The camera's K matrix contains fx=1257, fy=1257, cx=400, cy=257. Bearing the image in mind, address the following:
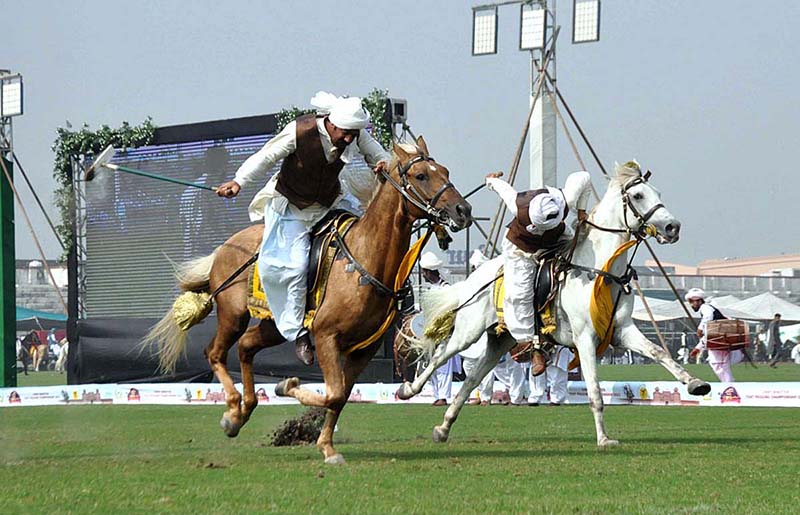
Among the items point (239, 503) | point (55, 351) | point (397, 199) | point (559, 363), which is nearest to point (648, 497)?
point (239, 503)

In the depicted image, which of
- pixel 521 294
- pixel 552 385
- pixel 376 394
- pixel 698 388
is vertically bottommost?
pixel 376 394

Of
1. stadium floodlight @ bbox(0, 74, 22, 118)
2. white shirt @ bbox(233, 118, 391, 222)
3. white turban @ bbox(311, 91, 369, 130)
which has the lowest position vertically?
white shirt @ bbox(233, 118, 391, 222)

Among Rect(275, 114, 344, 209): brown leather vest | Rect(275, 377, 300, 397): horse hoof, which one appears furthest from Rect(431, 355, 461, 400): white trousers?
Rect(275, 377, 300, 397): horse hoof

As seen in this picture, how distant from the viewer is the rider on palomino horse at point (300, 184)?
10.3 metres

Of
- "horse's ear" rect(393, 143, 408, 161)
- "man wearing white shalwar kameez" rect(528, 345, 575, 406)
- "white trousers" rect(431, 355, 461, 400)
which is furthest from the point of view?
"man wearing white shalwar kameez" rect(528, 345, 575, 406)

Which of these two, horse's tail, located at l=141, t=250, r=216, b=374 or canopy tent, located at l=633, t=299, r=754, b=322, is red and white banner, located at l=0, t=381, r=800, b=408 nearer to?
horse's tail, located at l=141, t=250, r=216, b=374

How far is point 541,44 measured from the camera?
21.2 metres

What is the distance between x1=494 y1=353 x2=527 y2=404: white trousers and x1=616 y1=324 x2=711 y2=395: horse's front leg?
9143 millimetres

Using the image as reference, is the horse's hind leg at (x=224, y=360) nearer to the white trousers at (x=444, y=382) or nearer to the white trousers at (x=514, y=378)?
the white trousers at (x=444, y=382)

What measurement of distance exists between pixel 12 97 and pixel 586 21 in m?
11.8

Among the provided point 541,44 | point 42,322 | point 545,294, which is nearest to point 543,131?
point 541,44

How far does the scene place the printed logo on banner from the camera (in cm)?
2011

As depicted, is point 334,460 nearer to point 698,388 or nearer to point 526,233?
point 698,388

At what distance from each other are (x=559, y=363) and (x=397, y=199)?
1216 centimetres
